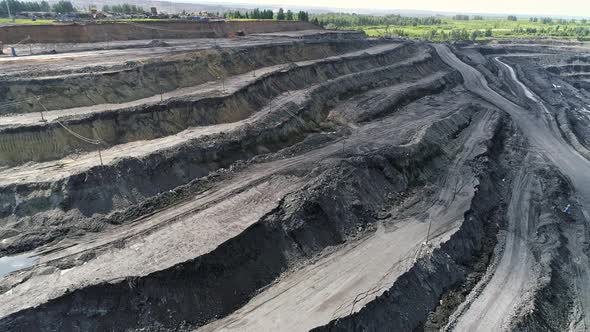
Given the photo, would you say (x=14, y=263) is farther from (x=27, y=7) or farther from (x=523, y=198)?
(x=27, y=7)

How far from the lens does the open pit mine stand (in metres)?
15.9

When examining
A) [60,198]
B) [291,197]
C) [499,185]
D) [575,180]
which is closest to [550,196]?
[499,185]

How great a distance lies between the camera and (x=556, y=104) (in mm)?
49500

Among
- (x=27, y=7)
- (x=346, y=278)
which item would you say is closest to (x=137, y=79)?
(x=346, y=278)

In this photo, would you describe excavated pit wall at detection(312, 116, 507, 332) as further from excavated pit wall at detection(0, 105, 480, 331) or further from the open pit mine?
excavated pit wall at detection(0, 105, 480, 331)

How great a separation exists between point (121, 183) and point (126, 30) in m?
36.9

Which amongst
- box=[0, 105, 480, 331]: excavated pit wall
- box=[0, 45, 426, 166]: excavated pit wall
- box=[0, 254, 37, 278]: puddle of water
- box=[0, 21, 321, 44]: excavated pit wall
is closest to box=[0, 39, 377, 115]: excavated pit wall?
box=[0, 45, 426, 166]: excavated pit wall

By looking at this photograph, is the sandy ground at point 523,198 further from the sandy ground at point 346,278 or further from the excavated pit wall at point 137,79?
the excavated pit wall at point 137,79

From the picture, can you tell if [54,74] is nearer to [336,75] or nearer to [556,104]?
[336,75]

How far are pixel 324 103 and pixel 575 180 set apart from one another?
21.7 m

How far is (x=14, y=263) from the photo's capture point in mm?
17141

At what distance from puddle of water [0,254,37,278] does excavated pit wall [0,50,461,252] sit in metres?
0.51

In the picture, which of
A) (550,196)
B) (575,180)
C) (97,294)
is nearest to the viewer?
(97,294)

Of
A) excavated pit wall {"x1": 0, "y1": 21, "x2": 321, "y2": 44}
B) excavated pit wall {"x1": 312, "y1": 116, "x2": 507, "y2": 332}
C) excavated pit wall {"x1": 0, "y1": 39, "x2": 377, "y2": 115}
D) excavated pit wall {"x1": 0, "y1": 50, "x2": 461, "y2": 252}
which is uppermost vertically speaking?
excavated pit wall {"x1": 0, "y1": 21, "x2": 321, "y2": 44}
